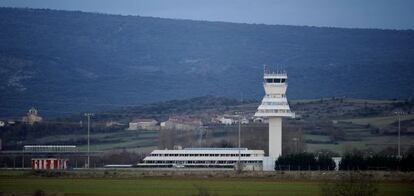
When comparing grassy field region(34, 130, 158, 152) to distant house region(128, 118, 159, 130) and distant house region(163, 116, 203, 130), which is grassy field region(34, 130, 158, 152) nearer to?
distant house region(163, 116, 203, 130)

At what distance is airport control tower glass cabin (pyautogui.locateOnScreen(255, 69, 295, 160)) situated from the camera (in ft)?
367

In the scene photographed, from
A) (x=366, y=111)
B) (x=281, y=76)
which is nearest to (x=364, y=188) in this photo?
(x=281, y=76)

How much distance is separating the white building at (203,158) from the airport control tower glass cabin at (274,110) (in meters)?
1.54

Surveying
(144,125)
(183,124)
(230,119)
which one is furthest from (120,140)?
(230,119)

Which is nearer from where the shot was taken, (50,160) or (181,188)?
(181,188)

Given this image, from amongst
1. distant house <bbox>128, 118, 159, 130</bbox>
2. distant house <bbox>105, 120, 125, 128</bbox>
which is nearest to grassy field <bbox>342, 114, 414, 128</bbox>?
distant house <bbox>128, 118, 159, 130</bbox>

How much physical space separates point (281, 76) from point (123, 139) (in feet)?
141

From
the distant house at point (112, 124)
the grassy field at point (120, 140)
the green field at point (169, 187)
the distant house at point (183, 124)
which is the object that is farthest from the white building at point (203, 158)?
the distant house at point (112, 124)

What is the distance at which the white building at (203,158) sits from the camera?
11312 cm

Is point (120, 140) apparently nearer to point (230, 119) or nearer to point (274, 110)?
point (230, 119)

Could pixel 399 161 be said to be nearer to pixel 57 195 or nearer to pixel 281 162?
pixel 281 162

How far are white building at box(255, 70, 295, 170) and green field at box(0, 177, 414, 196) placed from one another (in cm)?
2035

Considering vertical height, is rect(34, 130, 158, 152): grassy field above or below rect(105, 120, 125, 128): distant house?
below

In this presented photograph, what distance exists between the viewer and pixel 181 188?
263ft
